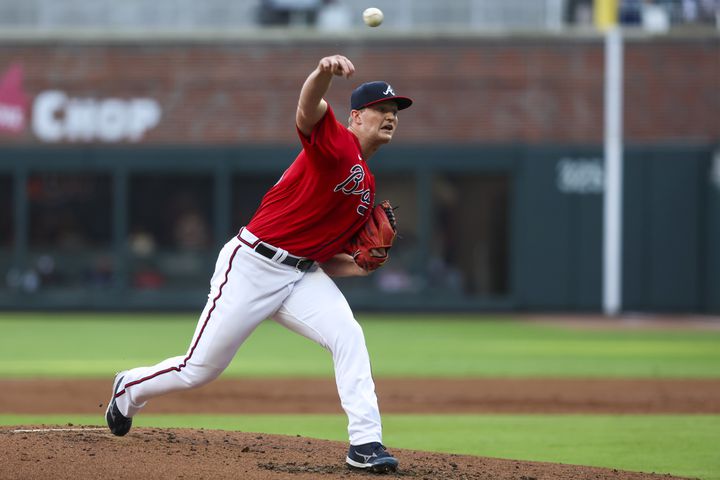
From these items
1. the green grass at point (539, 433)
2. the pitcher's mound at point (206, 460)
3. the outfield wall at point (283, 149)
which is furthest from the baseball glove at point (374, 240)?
the outfield wall at point (283, 149)

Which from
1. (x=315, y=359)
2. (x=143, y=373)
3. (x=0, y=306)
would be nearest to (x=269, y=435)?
(x=143, y=373)

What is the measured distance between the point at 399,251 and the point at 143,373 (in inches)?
609

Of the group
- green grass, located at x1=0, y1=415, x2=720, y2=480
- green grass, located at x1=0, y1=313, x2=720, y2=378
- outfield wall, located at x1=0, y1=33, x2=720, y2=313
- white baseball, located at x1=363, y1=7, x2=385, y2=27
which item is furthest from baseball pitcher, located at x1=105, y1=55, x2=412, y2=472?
outfield wall, located at x1=0, y1=33, x2=720, y2=313

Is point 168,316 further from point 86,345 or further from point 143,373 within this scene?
point 143,373

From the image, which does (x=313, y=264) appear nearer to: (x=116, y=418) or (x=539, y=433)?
(x=116, y=418)

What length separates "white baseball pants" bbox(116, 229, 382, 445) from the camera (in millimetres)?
5750

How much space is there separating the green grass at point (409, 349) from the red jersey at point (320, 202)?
5.95m

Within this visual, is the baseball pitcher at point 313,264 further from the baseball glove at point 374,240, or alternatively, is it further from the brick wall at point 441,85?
the brick wall at point 441,85

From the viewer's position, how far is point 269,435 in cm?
696

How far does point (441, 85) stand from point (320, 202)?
16032 millimetres

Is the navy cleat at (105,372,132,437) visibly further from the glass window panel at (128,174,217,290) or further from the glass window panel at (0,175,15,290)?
the glass window panel at (0,175,15,290)

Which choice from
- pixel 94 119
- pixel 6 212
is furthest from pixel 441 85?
pixel 6 212

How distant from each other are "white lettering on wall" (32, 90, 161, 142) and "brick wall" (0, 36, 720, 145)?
176 mm

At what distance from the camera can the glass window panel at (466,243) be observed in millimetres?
21516
